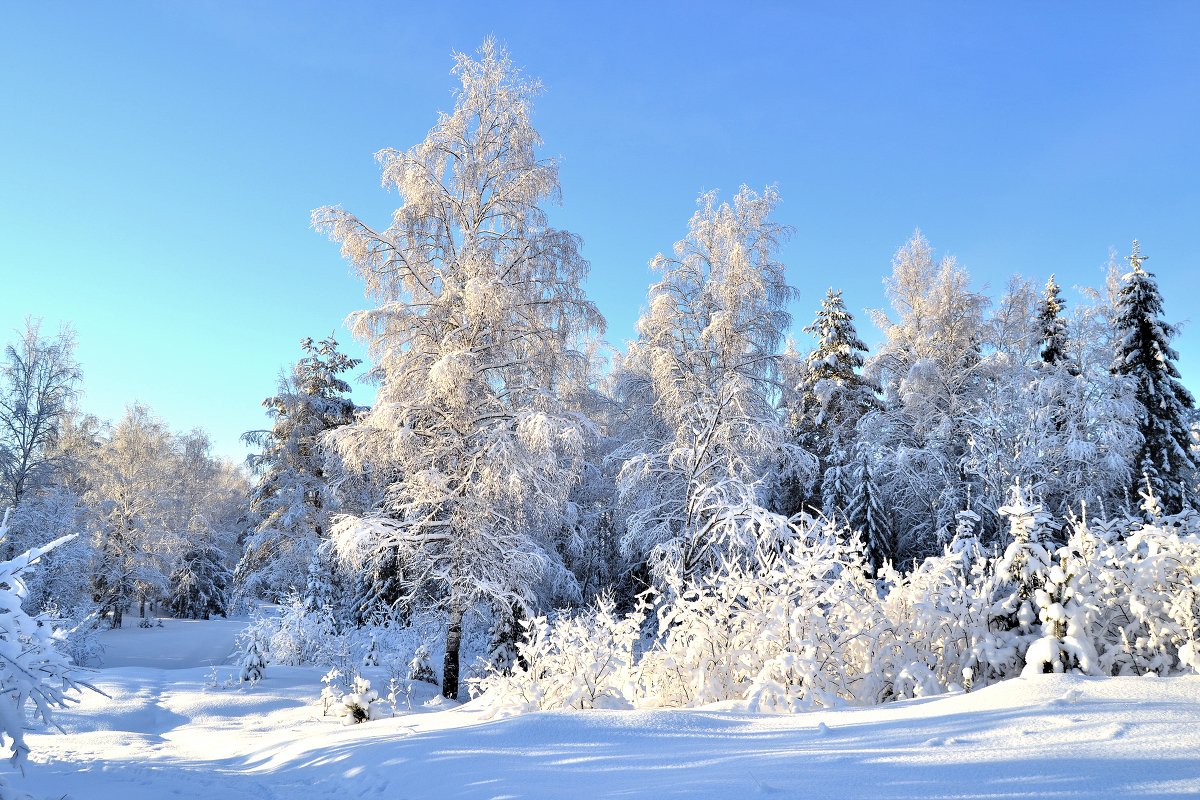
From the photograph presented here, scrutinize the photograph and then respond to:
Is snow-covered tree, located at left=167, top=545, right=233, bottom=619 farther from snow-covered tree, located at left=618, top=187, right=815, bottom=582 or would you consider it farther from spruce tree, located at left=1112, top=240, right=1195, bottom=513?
spruce tree, located at left=1112, top=240, right=1195, bottom=513

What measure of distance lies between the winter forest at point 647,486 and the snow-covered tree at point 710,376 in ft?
0.22

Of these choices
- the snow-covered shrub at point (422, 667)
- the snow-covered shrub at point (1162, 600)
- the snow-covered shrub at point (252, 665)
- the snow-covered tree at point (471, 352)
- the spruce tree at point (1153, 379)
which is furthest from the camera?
the spruce tree at point (1153, 379)

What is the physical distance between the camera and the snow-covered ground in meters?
3.08

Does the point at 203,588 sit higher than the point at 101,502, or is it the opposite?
the point at 101,502

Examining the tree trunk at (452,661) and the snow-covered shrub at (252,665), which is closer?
the tree trunk at (452,661)

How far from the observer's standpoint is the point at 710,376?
43.5 feet

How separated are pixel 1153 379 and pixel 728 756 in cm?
1989

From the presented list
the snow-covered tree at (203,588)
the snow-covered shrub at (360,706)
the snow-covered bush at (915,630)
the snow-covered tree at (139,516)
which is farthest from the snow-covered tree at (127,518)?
the snow-covered bush at (915,630)

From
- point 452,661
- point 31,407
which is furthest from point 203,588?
point 452,661

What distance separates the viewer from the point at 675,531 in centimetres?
1355

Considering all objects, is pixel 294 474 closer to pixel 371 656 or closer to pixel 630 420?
pixel 371 656

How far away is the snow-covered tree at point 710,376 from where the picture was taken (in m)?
12.5

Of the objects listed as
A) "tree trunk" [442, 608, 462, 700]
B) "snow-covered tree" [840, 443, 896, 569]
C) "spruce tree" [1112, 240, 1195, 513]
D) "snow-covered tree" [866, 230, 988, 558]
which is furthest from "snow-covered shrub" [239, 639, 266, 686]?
"spruce tree" [1112, 240, 1195, 513]

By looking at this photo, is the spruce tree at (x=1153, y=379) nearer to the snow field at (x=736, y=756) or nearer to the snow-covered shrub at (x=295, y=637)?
the snow field at (x=736, y=756)
